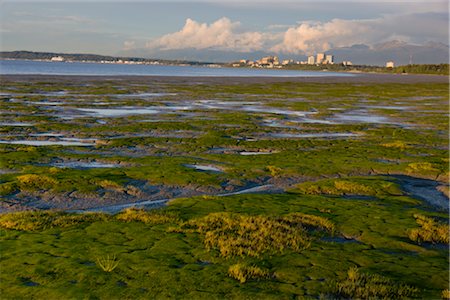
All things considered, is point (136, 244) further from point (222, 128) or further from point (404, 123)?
point (404, 123)

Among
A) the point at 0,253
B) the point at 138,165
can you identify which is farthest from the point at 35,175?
the point at 0,253

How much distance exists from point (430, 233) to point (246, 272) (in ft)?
21.0

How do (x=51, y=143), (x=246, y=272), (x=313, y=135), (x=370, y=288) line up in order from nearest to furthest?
1. (x=370, y=288)
2. (x=246, y=272)
3. (x=51, y=143)
4. (x=313, y=135)

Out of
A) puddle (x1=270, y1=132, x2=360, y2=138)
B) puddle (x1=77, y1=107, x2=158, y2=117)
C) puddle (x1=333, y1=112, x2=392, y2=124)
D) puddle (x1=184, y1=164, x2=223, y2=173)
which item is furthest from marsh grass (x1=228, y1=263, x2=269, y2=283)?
puddle (x1=333, y1=112, x2=392, y2=124)

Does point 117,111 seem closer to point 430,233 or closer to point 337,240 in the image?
point 337,240

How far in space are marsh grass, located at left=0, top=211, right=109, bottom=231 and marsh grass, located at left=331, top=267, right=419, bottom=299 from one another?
742cm

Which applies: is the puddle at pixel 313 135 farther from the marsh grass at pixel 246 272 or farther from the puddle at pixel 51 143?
the marsh grass at pixel 246 272

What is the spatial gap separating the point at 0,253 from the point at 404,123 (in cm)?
3888

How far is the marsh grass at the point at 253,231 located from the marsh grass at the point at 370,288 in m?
2.18

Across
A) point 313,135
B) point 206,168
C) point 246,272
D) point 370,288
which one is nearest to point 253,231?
point 246,272

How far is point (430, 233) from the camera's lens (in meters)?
14.5

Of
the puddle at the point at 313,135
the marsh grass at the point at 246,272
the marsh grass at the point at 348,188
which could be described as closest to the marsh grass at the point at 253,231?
the marsh grass at the point at 246,272

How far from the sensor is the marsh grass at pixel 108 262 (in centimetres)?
1104

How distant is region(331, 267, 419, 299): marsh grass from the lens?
33.2 feet
